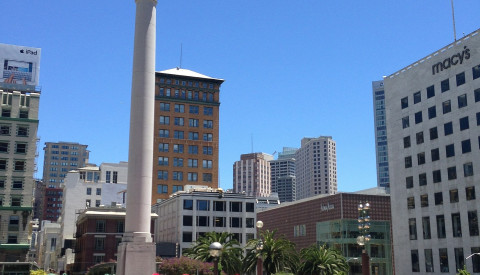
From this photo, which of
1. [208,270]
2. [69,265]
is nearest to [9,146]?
[69,265]

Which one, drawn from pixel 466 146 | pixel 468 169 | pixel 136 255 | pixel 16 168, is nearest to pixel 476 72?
pixel 466 146

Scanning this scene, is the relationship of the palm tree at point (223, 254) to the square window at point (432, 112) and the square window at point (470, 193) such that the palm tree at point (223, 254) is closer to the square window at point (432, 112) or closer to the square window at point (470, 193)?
the square window at point (470, 193)

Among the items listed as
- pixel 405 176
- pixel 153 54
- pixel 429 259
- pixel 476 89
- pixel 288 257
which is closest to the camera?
pixel 153 54

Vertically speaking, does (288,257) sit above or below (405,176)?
below

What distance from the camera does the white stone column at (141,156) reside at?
151 ft

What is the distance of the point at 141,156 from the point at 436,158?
5045cm

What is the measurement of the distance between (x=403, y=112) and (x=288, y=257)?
40421 millimetres

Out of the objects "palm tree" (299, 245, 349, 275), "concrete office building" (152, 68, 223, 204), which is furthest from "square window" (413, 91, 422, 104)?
"concrete office building" (152, 68, 223, 204)

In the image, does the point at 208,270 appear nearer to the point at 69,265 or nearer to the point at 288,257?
the point at 288,257

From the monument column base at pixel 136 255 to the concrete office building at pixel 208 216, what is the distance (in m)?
45.7

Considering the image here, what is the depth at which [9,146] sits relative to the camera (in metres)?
90.2

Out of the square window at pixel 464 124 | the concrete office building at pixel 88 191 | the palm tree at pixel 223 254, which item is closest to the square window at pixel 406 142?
the square window at pixel 464 124

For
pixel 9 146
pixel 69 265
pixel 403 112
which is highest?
pixel 403 112

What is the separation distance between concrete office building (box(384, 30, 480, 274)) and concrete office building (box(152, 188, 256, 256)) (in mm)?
25888
